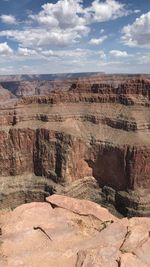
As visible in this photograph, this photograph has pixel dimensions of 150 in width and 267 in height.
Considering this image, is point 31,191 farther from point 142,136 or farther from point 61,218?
point 61,218

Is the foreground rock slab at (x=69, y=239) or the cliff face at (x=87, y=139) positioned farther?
the cliff face at (x=87, y=139)

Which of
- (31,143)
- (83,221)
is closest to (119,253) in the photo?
(83,221)

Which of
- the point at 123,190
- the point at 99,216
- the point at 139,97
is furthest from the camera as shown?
the point at 139,97

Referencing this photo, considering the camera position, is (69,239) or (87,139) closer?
(69,239)
